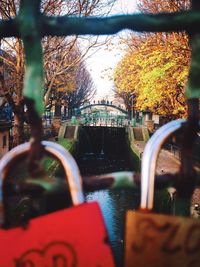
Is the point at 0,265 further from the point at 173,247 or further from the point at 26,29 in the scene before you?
the point at 26,29

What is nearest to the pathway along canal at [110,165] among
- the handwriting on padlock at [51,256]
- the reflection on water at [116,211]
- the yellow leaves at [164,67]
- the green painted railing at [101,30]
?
the reflection on water at [116,211]

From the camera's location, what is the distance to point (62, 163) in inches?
44.1

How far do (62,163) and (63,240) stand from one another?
22cm

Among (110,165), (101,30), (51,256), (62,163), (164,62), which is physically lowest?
(110,165)

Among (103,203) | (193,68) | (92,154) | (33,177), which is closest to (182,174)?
(193,68)

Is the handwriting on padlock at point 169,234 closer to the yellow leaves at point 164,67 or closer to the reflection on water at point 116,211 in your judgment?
the reflection on water at point 116,211

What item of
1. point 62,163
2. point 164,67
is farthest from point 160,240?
point 164,67

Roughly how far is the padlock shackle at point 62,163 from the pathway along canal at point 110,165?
10280 mm

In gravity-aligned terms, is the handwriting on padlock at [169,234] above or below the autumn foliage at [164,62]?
below

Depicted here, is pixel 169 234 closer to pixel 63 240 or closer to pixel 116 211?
pixel 63 240

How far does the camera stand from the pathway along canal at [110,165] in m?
15.6

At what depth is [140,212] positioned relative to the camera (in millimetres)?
1050

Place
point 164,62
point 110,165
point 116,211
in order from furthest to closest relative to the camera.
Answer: point 110,165, point 164,62, point 116,211

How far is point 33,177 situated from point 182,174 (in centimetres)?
43
